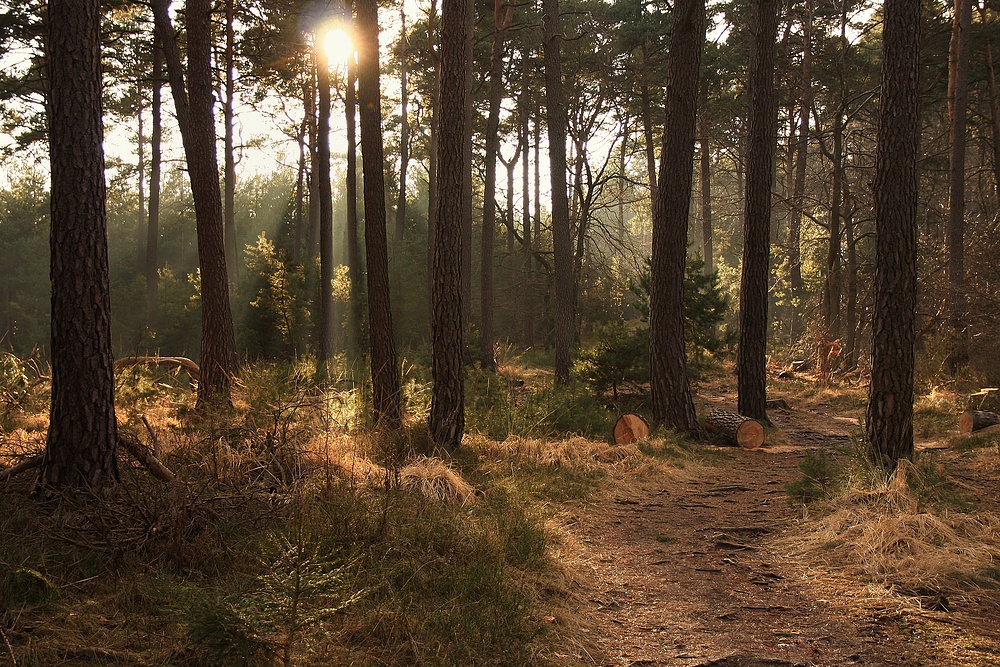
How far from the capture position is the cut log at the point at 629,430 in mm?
9773

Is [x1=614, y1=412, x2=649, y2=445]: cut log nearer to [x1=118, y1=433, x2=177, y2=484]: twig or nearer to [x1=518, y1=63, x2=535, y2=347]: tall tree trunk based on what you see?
[x1=118, y1=433, x2=177, y2=484]: twig

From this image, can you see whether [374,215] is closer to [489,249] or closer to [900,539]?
[900,539]

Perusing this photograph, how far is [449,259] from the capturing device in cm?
788

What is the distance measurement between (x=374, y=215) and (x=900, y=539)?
6.68 meters

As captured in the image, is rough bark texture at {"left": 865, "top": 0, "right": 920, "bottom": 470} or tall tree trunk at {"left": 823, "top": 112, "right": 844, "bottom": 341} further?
tall tree trunk at {"left": 823, "top": 112, "right": 844, "bottom": 341}

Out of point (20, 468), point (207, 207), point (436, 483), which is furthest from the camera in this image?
point (207, 207)

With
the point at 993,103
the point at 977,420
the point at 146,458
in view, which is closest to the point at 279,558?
the point at 146,458

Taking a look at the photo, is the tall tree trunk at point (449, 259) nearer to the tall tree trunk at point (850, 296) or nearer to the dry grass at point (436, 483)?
the dry grass at point (436, 483)

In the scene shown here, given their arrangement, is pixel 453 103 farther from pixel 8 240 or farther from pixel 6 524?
pixel 8 240

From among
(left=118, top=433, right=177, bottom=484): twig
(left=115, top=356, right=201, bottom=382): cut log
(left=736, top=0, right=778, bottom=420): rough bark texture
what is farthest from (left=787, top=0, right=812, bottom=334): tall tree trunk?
(left=118, top=433, right=177, bottom=484): twig

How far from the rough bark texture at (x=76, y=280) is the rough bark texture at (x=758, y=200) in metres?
9.56

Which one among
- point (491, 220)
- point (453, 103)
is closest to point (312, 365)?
point (453, 103)

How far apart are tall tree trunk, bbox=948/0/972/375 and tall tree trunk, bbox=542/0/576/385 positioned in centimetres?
807

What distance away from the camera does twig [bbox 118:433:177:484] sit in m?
4.96
